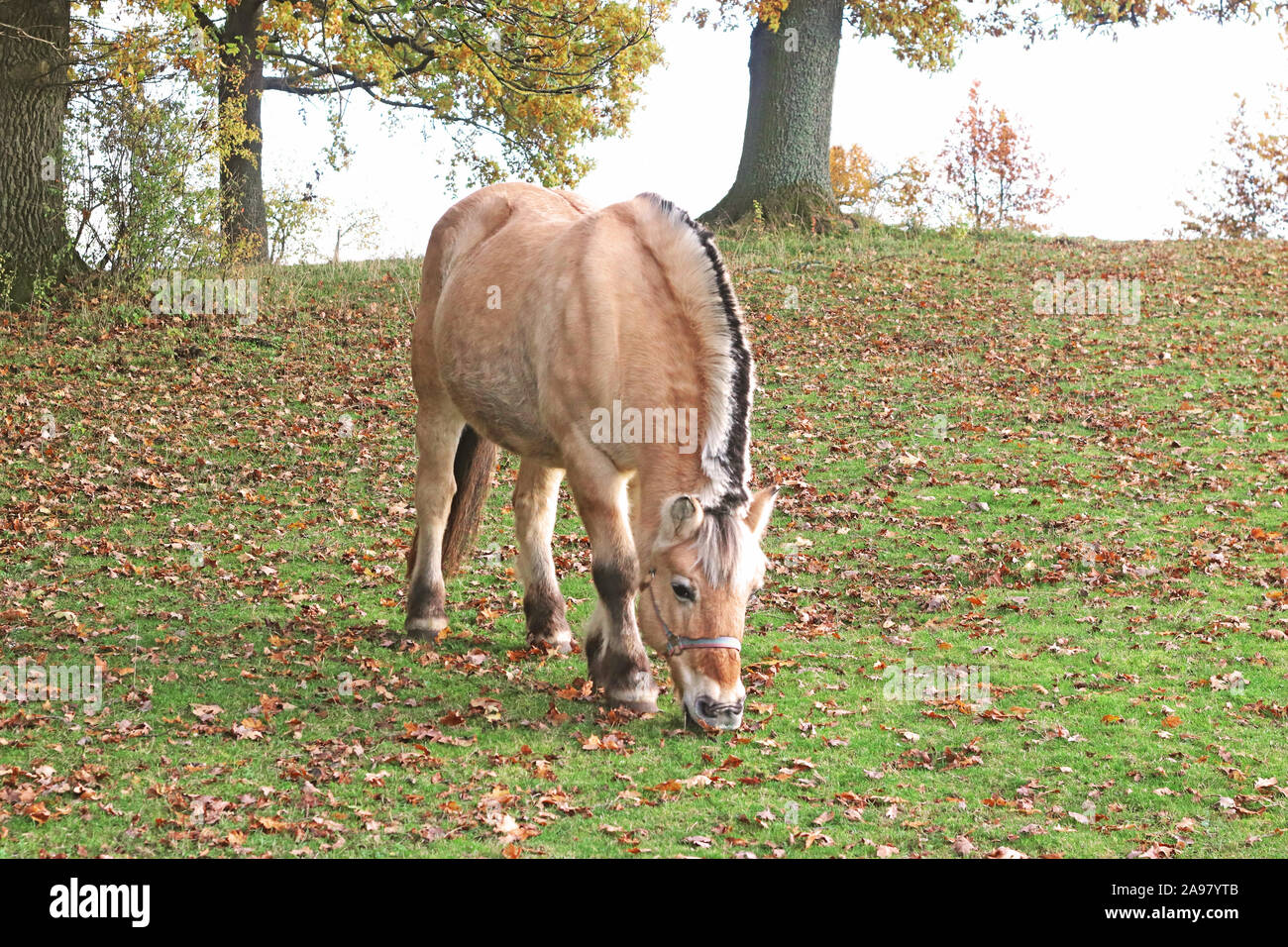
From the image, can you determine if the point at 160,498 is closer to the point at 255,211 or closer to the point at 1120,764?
the point at 1120,764

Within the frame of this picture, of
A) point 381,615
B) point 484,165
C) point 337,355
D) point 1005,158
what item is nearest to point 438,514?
point 381,615

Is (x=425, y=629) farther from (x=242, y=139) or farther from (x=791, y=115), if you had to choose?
(x=791, y=115)

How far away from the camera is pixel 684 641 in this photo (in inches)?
230

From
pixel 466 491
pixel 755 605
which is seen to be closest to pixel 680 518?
pixel 466 491

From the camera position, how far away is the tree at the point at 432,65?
16.0 metres

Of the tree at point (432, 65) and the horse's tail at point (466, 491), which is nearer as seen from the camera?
the horse's tail at point (466, 491)

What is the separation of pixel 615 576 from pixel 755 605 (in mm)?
2864

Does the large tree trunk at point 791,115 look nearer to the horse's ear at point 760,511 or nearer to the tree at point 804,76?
the tree at point 804,76

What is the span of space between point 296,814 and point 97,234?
14069mm

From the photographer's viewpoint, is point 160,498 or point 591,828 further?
point 160,498

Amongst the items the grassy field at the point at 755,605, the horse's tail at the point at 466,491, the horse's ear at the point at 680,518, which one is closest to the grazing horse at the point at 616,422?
the horse's ear at the point at 680,518

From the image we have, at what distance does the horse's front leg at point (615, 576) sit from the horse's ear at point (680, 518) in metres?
0.67

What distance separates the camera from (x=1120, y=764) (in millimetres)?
6348

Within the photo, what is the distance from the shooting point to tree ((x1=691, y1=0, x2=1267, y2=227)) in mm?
22297
